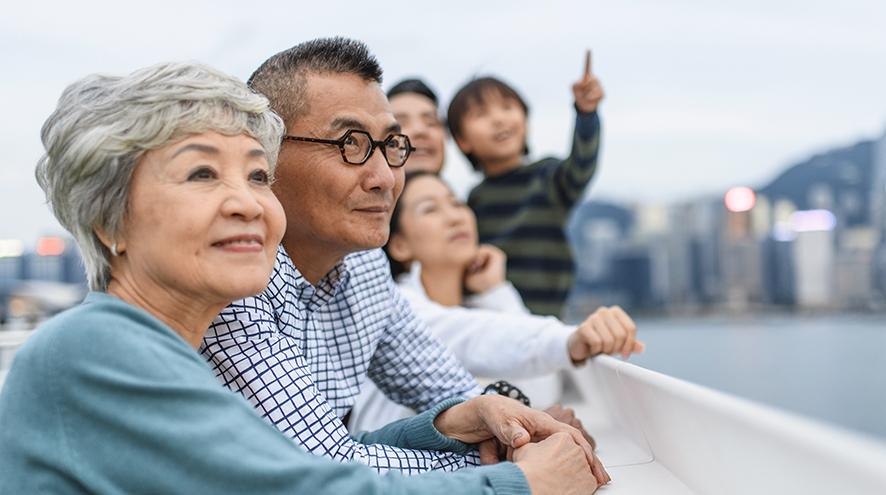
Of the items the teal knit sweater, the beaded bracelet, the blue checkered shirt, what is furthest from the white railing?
the teal knit sweater

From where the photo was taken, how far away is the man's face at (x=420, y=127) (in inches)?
103

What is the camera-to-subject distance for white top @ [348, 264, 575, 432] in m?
1.82

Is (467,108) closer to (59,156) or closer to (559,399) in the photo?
(559,399)

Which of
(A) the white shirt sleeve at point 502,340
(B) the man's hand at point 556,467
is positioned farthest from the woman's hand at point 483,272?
(B) the man's hand at point 556,467

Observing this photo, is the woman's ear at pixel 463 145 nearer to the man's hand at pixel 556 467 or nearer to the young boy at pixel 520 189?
the young boy at pixel 520 189

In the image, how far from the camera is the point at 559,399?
2.25 meters

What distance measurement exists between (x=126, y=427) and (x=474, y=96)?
2293 millimetres

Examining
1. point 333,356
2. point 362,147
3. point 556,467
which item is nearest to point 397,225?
point 333,356

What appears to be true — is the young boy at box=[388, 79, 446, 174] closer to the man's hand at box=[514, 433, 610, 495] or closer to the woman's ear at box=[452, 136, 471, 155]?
the woman's ear at box=[452, 136, 471, 155]

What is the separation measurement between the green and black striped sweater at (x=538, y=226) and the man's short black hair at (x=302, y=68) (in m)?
1.62

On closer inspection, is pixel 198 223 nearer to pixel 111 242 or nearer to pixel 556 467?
pixel 111 242

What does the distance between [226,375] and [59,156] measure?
0.38m

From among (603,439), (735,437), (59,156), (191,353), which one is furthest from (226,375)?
(603,439)

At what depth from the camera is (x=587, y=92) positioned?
8.68 feet
